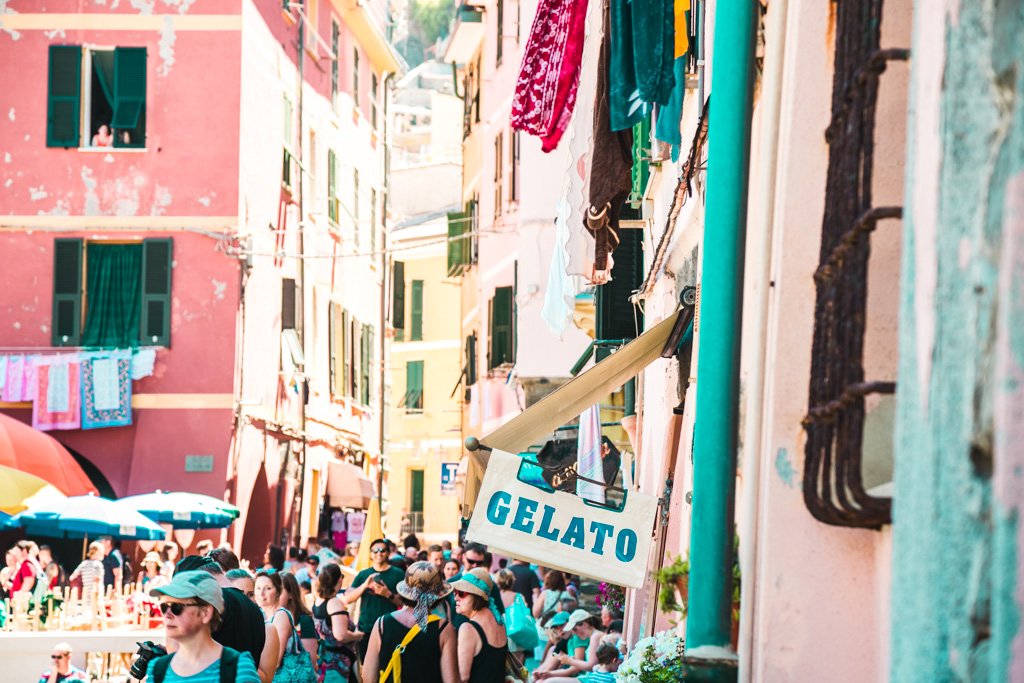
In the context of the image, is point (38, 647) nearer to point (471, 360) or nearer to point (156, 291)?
point (156, 291)

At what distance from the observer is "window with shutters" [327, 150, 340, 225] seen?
113 ft

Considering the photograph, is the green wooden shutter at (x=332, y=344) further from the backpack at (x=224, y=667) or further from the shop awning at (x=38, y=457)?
the backpack at (x=224, y=667)

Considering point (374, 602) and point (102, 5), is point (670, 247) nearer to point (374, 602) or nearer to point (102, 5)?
A: point (374, 602)

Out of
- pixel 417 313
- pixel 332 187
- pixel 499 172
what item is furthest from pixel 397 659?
pixel 417 313

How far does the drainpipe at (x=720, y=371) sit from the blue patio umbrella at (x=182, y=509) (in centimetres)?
1769

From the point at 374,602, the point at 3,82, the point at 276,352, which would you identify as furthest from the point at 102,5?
the point at 374,602

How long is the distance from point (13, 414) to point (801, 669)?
23.3m

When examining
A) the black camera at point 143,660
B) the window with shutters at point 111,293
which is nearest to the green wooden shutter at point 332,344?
the window with shutters at point 111,293

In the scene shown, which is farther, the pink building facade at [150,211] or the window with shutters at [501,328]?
the window with shutters at [501,328]

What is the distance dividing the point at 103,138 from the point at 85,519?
9622mm

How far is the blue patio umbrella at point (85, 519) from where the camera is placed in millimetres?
19344

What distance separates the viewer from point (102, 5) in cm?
2761

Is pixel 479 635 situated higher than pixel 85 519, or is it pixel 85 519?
pixel 479 635

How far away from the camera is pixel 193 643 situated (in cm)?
671
